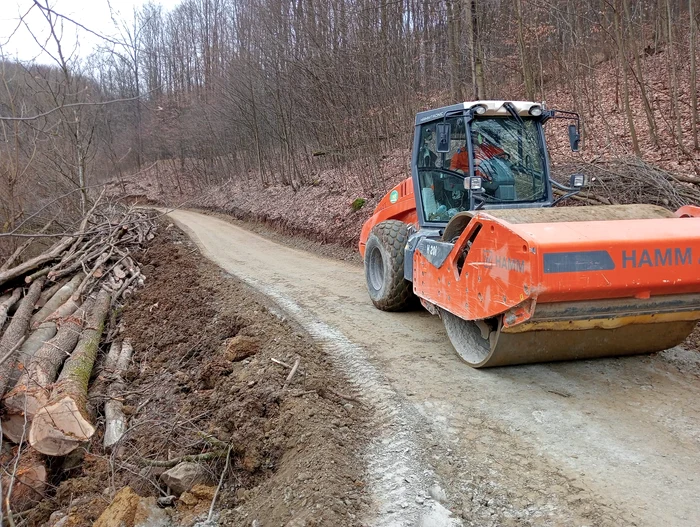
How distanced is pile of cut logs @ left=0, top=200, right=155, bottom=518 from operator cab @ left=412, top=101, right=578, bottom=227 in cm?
422

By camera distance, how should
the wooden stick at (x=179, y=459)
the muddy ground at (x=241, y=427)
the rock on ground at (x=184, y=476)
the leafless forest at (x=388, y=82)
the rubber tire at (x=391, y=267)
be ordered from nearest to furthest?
the muddy ground at (x=241, y=427) < the rock on ground at (x=184, y=476) < the wooden stick at (x=179, y=459) < the rubber tire at (x=391, y=267) < the leafless forest at (x=388, y=82)

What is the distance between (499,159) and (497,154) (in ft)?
0.19

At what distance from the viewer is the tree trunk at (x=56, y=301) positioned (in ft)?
28.5

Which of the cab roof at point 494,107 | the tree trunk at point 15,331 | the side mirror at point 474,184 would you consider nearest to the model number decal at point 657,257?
the side mirror at point 474,184

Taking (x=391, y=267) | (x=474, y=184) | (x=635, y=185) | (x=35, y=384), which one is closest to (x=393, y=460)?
(x=474, y=184)

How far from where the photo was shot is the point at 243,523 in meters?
3.30

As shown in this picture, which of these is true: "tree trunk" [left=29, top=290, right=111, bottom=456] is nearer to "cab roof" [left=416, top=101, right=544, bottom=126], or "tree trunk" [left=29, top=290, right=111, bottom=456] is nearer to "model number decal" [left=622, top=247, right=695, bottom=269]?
"cab roof" [left=416, top=101, right=544, bottom=126]

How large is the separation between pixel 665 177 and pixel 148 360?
8.30 meters

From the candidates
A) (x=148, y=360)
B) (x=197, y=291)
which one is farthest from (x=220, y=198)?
(x=148, y=360)

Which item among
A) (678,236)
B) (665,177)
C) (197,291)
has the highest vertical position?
(665,177)

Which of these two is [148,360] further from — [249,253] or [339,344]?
[249,253]

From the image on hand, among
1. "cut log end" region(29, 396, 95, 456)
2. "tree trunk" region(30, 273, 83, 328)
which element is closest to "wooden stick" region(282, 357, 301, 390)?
"cut log end" region(29, 396, 95, 456)

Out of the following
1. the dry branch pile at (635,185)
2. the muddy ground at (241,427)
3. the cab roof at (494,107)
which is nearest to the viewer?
the muddy ground at (241,427)

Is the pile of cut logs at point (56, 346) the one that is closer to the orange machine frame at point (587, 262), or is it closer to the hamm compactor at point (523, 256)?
the hamm compactor at point (523, 256)
